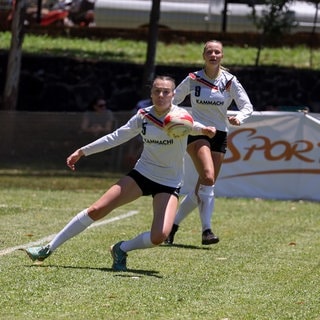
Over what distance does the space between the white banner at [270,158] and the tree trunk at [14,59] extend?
28.0ft

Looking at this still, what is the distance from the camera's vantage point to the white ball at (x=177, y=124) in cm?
980

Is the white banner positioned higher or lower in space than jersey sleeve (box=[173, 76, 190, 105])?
lower

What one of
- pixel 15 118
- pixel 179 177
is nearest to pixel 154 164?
pixel 179 177

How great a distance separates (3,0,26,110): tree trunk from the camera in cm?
2597

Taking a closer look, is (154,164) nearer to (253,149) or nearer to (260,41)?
(253,149)

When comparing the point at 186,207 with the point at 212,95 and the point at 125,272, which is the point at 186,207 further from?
the point at 125,272

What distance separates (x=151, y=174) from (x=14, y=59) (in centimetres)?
1660

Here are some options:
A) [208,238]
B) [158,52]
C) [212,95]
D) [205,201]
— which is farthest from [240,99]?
[158,52]

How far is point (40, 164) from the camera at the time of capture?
22.1 m

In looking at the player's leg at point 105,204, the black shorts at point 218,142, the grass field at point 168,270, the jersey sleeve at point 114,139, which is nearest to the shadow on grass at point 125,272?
the grass field at point 168,270

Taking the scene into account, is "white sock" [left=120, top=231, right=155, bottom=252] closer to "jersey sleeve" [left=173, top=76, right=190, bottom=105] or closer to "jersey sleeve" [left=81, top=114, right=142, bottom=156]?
"jersey sleeve" [left=81, top=114, right=142, bottom=156]

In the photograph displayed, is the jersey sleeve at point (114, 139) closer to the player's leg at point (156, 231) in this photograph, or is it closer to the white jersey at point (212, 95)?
the player's leg at point (156, 231)

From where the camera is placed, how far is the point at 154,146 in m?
10.1

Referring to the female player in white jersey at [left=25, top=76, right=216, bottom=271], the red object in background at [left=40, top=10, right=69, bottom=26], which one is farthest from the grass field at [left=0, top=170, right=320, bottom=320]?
the red object in background at [left=40, top=10, right=69, bottom=26]
